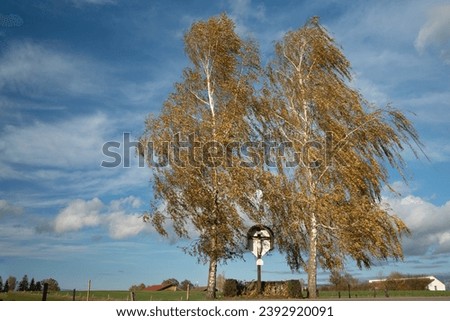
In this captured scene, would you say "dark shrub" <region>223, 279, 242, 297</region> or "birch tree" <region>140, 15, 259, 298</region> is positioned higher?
"birch tree" <region>140, 15, 259, 298</region>

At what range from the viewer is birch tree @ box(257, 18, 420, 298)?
73.7 ft

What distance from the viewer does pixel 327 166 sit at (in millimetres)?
23969

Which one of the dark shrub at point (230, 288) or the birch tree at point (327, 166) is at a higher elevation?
the birch tree at point (327, 166)

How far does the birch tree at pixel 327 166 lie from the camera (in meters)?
22.5

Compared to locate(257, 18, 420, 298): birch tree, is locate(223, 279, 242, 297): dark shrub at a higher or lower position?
lower

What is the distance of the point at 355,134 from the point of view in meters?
24.3

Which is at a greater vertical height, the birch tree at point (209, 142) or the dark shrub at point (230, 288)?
the birch tree at point (209, 142)

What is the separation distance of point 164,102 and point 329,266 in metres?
13.3

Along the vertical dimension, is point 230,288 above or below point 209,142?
below
